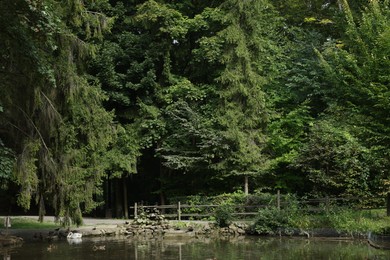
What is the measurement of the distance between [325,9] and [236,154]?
50.0 feet

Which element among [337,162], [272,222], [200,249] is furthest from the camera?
[337,162]

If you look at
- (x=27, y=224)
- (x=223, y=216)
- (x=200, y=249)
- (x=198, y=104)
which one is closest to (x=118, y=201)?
(x=27, y=224)

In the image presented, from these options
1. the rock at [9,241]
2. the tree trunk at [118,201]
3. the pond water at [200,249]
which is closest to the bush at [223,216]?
the pond water at [200,249]

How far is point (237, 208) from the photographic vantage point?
23.9 metres

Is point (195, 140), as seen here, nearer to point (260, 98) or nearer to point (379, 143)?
point (260, 98)

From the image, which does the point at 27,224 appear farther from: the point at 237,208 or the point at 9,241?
the point at 237,208

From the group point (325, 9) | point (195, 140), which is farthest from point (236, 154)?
point (325, 9)

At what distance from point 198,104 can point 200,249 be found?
510 inches

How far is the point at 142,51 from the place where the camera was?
27.6m

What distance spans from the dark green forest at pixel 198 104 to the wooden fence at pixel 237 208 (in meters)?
0.88

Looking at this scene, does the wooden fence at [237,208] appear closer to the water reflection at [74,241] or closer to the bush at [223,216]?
the bush at [223,216]

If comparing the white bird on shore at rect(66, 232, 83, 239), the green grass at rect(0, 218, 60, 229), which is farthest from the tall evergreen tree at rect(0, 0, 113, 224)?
the green grass at rect(0, 218, 60, 229)

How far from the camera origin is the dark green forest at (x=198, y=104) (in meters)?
17.1

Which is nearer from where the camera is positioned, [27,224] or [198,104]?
[27,224]
